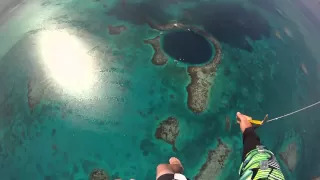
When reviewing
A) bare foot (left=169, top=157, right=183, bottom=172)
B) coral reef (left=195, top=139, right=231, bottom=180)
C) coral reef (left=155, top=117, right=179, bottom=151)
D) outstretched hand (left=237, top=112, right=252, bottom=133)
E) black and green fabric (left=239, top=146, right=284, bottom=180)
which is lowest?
coral reef (left=195, top=139, right=231, bottom=180)

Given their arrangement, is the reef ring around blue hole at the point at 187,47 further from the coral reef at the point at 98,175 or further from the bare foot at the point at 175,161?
the coral reef at the point at 98,175

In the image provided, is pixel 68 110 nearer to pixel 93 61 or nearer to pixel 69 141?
pixel 69 141

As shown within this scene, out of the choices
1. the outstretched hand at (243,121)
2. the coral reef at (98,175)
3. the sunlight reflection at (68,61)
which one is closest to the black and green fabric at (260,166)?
the outstretched hand at (243,121)

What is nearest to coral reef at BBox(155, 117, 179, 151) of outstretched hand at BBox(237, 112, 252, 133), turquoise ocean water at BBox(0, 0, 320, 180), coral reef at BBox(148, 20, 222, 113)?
turquoise ocean water at BBox(0, 0, 320, 180)

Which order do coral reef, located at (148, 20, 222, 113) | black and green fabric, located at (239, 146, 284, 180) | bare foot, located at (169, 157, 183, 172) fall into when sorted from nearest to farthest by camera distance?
black and green fabric, located at (239, 146, 284, 180)
bare foot, located at (169, 157, 183, 172)
coral reef, located at (148, 20, 222, 113)

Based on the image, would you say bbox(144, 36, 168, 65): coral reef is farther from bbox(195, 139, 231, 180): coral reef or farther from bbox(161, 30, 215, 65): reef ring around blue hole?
bbox(195, 139, 231, 180): coral reef

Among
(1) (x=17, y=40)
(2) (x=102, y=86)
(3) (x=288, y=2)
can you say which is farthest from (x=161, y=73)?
(3) (x=288, y=2)

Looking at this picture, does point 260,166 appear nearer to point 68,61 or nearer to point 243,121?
point 243,121
